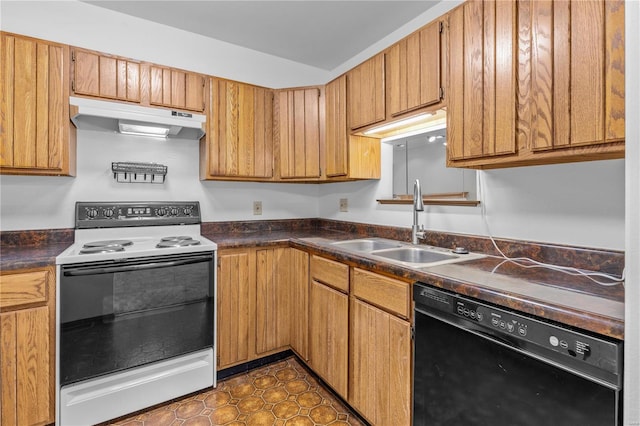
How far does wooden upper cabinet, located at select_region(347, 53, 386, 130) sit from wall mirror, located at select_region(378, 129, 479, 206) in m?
0.36

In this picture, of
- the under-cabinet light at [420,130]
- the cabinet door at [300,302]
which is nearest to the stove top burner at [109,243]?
the cabinet door at [300,302]

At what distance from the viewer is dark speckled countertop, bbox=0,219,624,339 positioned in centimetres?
85

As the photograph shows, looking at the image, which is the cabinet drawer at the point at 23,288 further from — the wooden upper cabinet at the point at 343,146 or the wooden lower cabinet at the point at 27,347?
the wooden upper cabinet at the point at 343,146

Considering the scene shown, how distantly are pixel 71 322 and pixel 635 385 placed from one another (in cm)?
223

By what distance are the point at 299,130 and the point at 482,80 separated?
1502 mm

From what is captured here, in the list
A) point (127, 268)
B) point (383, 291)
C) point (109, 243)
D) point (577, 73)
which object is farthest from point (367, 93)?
point (109, 243)

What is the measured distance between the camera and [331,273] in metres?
1.86

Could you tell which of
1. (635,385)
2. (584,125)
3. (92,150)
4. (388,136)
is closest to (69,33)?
(92,150)

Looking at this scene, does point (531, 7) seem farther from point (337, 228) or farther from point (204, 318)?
point (204, 318)

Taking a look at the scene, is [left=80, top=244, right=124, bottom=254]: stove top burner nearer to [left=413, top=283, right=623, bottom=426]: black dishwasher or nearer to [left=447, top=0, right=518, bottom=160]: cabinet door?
[left=413, top=283, right=623, bottom=426]: black dishwasher

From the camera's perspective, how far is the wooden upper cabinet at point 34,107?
1691mm

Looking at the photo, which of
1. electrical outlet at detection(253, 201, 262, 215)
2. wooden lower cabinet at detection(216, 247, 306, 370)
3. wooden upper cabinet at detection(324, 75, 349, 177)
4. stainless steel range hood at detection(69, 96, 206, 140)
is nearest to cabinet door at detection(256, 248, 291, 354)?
wooden lower cabinet at detection(216, 247, 306, 370)

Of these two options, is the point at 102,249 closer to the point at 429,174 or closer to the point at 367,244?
the point at 367,244

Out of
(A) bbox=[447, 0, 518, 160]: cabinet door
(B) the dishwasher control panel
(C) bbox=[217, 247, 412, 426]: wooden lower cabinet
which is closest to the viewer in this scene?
(B) the dishwasher control panel
